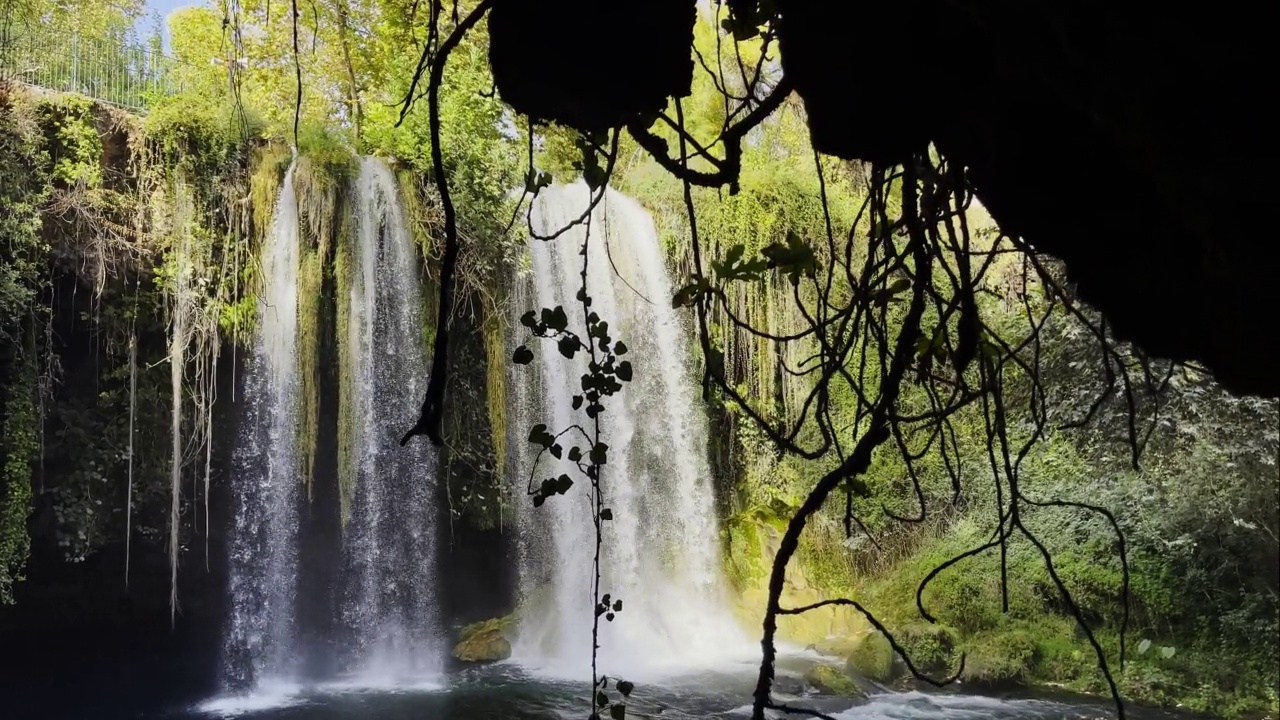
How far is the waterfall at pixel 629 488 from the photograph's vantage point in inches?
349

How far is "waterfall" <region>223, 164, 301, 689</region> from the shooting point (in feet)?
25.6

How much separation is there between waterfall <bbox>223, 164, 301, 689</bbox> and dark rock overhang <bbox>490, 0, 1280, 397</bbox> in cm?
712

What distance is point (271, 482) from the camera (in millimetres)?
7859

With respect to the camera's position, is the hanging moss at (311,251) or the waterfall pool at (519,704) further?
the hanging moss at (311,251)

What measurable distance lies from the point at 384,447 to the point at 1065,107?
7.89 meters

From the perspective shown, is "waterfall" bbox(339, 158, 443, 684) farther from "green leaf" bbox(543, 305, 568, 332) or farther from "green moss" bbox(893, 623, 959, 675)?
"green leaf" bbox(543, 305, 568, 332)

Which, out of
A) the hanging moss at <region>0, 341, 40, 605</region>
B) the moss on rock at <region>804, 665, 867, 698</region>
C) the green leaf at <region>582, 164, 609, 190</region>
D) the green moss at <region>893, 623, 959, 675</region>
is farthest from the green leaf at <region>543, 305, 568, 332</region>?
the green moss at <region>893, 623, 959, 675</region>

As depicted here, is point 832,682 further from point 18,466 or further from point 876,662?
point 18,466

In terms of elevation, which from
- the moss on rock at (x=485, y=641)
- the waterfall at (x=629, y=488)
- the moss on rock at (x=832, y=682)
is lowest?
the moss on rock at (x=832, y=682)

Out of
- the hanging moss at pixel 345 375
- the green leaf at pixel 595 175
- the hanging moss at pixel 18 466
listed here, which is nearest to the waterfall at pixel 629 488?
the hanging moss at pixel 345 375

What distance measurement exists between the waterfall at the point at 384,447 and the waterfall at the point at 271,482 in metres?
0.50

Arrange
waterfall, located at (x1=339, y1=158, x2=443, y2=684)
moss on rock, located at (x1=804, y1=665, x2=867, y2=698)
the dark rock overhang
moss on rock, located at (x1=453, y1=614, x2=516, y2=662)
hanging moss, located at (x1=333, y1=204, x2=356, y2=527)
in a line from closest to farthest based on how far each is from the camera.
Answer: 1. the dark rock overhang
2. moss on rock, located at (x1=804, y1=665, x2=867, y2=698)
3. hanging moss, located at (x1=333, y1=204, x2=356, y2=527)
4. waterfall, located at (x1=339, y1=158, x2=443, y2=684)
5. moss on rock, located at (x1=453, y1=614, x2=516, y2=662)

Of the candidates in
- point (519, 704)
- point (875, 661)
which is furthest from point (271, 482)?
point (875, 661)

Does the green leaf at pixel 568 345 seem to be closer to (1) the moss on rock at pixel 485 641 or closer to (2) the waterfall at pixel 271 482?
(2) the waterfall at pixel 271 482
